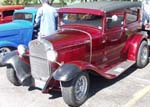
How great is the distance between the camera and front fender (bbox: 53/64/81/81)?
5.33 metres

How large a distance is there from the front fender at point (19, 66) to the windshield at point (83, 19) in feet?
4.71

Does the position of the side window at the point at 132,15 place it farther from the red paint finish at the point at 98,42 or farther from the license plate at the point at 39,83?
the license plate at the point at 39,83

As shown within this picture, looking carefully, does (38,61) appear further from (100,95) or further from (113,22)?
(113,22)

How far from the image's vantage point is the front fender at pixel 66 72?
17.5 ft

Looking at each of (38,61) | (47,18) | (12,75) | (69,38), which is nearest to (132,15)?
(47,18)

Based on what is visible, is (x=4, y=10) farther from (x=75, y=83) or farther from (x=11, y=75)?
(x=75, y=83)

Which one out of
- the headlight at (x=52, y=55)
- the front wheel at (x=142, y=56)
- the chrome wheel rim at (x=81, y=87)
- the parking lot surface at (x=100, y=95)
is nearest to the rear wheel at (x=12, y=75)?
the parking lot surface at (x=100, y=95)

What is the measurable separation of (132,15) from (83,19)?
175 centimetres

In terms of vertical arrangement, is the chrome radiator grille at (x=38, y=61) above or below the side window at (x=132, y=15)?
below

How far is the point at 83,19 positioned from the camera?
6.88m

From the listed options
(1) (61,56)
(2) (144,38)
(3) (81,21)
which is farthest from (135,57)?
(1) (61,56)

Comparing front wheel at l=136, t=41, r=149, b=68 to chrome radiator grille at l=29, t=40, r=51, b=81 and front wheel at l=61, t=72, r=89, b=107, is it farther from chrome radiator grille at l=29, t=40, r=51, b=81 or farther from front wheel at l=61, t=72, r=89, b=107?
chrome radiator grille at l=29, t=40, r=51, b=81

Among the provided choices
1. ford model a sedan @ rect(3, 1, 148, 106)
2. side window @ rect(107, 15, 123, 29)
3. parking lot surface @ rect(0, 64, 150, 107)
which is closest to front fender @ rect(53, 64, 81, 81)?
ford model a sedan @ rect(3, 1, 148, 106)

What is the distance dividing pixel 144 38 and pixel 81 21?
2.06 m
